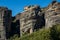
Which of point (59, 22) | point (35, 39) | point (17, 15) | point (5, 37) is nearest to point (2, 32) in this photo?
point (5, 37)

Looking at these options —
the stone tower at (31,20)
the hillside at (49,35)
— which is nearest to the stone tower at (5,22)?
the stone tower at (31,20)

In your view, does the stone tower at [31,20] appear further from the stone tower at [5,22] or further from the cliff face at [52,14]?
the stone tower at [5,22]

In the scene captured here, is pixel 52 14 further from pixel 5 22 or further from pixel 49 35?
pixel 49 35

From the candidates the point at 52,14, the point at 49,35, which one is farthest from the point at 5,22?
the point at 49,35

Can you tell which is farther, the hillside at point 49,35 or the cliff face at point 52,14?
the cliff face at point 52,14

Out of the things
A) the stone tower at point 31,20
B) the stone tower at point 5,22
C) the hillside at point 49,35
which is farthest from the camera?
the stone tower at point 5,22

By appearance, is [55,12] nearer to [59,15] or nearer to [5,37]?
[59,15]

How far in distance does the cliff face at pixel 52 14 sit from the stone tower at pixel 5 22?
6779mm

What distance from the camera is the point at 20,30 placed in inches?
2781

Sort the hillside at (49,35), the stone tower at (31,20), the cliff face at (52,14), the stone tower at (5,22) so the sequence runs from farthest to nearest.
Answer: the stone tower at (5,22), the stone tower at (31,20), the cliff face at (52,14), the hillside at (49,35)

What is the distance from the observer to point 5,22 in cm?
7106

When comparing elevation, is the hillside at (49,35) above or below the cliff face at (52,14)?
below

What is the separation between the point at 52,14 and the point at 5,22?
8.81 m

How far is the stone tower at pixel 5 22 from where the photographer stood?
70.2 meters
